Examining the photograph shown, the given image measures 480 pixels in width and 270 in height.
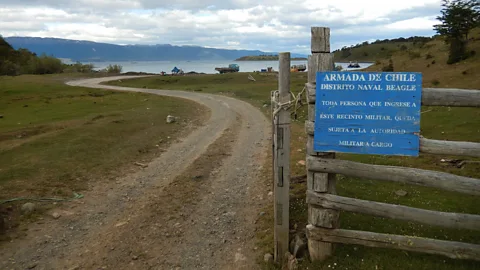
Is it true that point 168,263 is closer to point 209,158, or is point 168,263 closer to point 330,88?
point 330,88

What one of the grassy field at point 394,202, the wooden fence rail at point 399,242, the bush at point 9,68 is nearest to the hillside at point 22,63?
the bush at point 9,68

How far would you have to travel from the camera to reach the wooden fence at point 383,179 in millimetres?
4573

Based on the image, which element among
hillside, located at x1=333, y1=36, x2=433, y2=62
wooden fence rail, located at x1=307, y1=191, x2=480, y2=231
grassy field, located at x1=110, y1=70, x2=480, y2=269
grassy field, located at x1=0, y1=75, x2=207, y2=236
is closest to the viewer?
wooden fence rail, located at x1=307, y1=191, x2=480, y2=231

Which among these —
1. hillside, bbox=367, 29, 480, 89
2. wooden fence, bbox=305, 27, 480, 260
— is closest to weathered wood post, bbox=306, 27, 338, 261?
wooden fence, bbox=305, 27, 480, 260

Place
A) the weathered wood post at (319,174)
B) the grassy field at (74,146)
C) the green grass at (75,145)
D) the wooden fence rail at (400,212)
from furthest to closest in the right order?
the green grass at (75,145) < the grassy field at (74,146) < the weathered wood post at (319,174) < the wooden fence rail at (400,212)

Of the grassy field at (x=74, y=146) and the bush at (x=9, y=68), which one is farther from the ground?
the bush at (x=9, y=68)

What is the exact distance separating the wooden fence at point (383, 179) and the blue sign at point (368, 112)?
0.55ft

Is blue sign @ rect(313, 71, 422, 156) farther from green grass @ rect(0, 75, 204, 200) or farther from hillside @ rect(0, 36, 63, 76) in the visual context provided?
hillside @ rect(0, 36, 63, 76)

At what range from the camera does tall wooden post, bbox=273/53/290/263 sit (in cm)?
545

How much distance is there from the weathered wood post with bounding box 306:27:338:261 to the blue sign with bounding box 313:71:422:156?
0.17 metres

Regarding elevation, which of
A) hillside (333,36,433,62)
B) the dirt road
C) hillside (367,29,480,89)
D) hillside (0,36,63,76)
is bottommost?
the dirt road

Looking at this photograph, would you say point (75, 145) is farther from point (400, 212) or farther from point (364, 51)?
point (364, 51)

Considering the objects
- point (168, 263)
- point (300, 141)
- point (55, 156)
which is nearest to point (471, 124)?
point (300, 141)

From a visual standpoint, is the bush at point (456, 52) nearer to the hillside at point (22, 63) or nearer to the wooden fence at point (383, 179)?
the wooden fence at point (383, 179)
